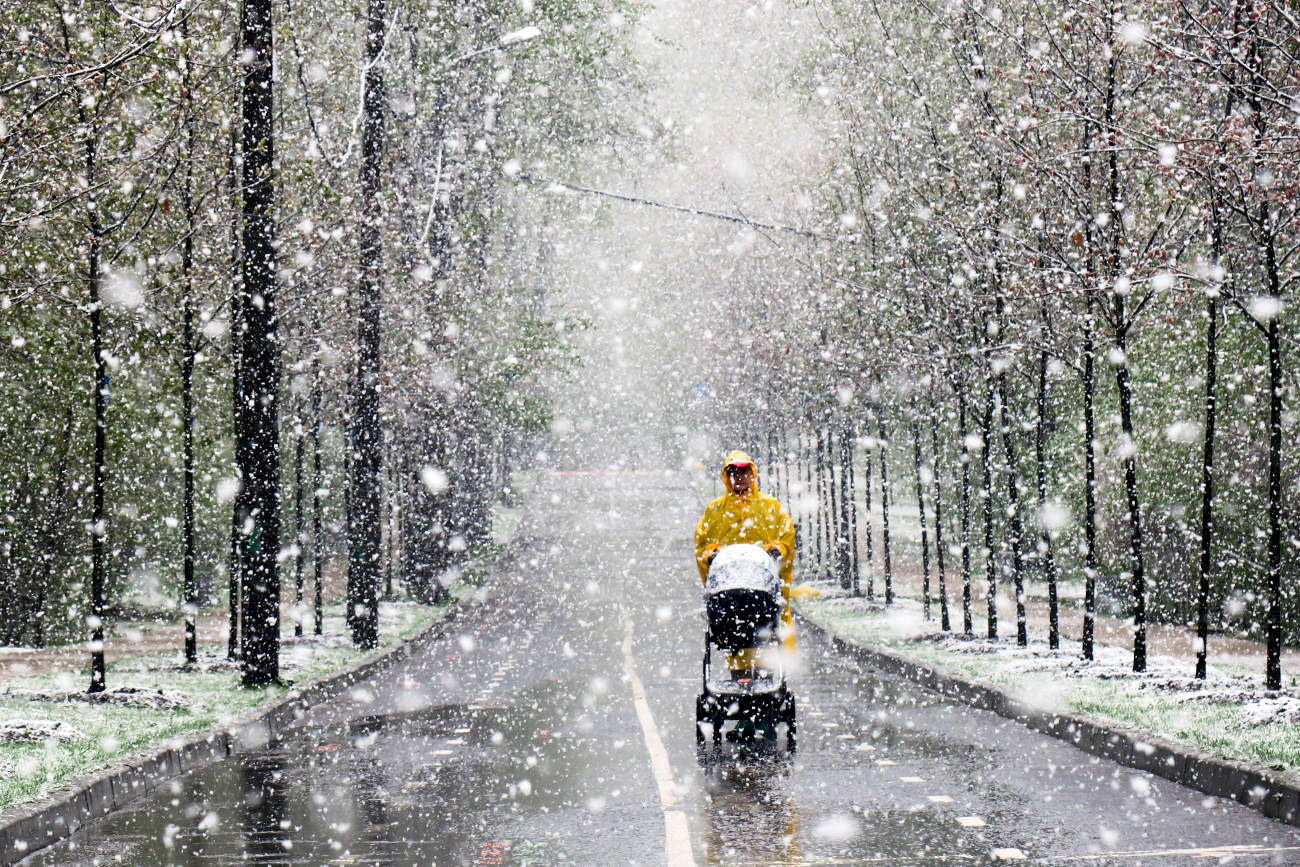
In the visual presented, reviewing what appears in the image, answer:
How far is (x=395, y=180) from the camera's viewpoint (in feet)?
86.0

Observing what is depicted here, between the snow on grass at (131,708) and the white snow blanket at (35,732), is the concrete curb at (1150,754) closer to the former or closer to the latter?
the snow on grass at (131,708)

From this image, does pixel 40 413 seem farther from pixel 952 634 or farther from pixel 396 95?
pixel 952 634

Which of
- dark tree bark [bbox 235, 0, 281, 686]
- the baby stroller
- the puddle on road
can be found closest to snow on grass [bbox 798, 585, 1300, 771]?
the baby stroller

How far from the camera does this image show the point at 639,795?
9.59m

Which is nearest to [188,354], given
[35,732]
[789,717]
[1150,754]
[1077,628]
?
[35,732]

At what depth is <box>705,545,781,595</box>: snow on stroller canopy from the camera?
11.0 metres

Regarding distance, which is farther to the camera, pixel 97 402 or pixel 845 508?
pixel 845 508

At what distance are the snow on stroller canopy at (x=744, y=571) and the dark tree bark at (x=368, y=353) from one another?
10.9 meters

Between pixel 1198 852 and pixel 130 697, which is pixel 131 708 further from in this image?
pixel 1198 852

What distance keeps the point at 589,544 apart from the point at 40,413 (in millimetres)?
26992

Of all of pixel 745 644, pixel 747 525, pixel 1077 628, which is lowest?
pixel 1077 628

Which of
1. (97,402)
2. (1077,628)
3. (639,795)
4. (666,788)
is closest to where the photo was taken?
(639,795)

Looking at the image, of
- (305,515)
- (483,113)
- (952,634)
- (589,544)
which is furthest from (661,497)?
(952,634)

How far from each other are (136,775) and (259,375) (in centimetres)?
664
